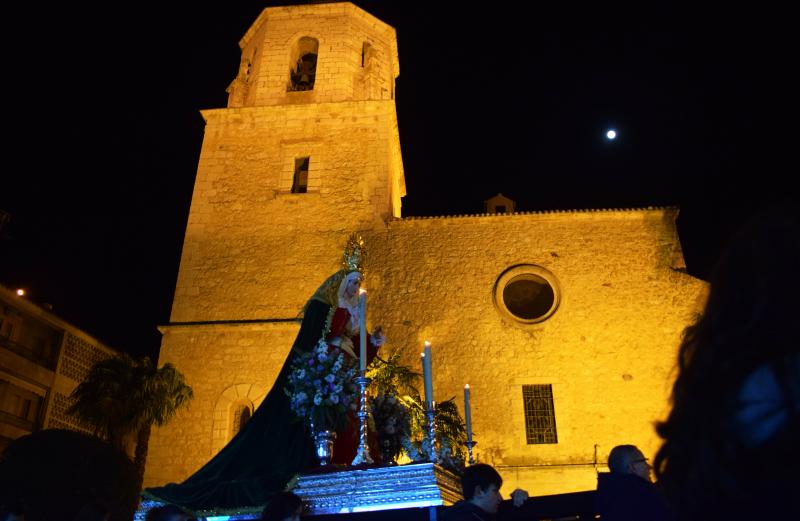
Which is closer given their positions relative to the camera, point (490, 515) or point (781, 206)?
point (781, 206)

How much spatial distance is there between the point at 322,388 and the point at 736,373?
3.63 m

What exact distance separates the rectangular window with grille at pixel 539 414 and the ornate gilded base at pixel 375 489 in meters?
10.7

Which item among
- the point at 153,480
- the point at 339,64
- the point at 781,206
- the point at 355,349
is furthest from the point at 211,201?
the point at 781,206

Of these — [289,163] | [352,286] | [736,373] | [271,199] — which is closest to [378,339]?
[352,286]

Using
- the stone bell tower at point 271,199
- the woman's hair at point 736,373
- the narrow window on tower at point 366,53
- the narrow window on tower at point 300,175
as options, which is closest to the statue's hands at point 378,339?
the woman's hair at point 736,373

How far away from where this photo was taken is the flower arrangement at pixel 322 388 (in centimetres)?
454

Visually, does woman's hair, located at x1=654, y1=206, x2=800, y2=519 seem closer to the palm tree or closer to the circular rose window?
the circular rose window

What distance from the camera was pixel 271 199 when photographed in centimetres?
1681

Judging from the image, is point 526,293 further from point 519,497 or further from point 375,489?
point 375,489

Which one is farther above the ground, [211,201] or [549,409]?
[211,201]

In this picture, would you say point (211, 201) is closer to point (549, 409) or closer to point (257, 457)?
point (549, 409)

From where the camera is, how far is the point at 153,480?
13.7 metres

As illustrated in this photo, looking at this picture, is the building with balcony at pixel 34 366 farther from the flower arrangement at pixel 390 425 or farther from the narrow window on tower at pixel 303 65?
the flower arrangement at pixel 390 425

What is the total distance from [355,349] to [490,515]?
83.4 inches
